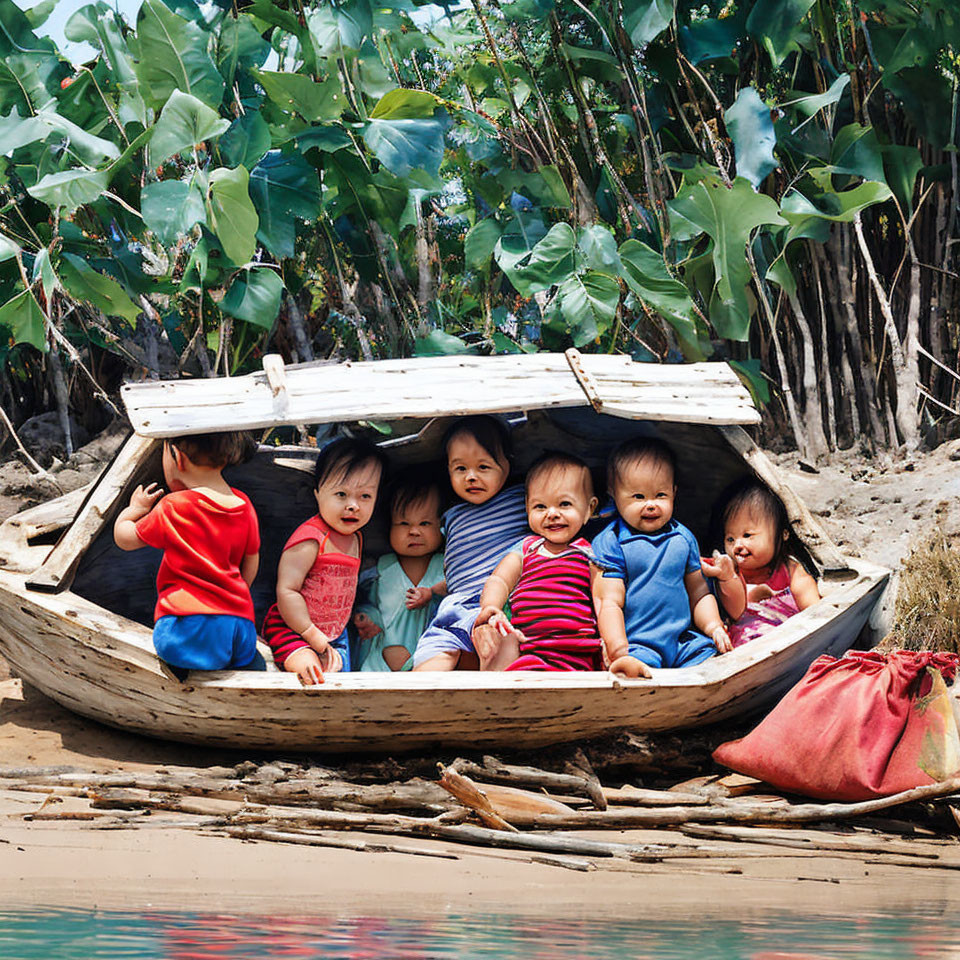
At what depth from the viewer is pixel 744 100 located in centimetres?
366

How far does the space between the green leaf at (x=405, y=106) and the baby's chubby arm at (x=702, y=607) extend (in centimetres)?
191

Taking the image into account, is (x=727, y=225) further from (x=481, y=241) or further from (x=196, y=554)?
(x=196, y=554)

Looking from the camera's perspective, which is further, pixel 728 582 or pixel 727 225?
pixel 727 225

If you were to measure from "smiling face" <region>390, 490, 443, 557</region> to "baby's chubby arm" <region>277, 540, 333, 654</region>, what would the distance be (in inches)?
12.9

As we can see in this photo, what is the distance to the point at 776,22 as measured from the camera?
12.0 ft

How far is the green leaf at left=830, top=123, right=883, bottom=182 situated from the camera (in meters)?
3.76

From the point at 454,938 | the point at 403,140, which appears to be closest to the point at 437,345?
the point at 403,140

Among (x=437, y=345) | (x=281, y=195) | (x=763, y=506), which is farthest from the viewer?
(x=437, y=345)

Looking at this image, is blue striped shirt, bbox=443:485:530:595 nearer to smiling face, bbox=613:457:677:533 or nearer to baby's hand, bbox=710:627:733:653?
smiling face, bbox=613:457:677:533

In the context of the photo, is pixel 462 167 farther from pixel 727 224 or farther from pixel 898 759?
pixel 898 759

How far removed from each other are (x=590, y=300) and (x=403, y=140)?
85 cm

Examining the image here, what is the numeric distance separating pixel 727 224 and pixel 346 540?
1.72 metres

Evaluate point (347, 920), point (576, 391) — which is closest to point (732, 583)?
point (576, 391)

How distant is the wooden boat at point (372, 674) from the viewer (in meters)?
2.25
